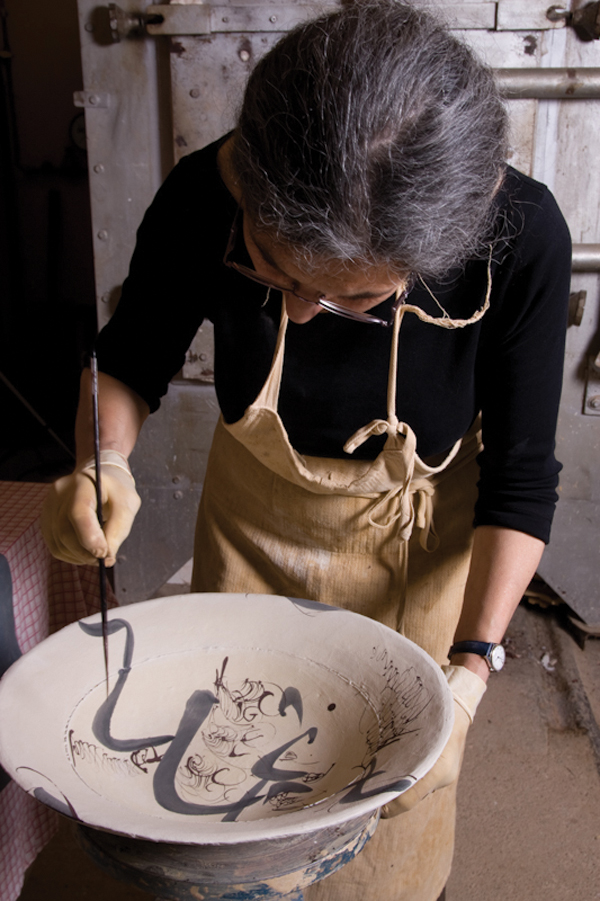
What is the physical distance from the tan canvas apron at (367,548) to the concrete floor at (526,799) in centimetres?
55

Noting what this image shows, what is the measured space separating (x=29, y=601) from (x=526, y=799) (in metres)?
1.53

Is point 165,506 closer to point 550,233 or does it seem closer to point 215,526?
point 215,526

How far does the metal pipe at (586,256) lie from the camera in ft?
6.93

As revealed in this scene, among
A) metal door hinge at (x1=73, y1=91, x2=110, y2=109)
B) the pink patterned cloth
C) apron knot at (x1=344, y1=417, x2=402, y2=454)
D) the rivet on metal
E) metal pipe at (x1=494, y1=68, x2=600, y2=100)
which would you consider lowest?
the pink patterned cloth

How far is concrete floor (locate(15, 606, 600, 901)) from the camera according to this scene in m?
1.67

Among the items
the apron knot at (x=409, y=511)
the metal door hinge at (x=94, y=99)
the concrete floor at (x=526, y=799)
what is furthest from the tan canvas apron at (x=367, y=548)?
the metal door hinge at (x=94, y=99)

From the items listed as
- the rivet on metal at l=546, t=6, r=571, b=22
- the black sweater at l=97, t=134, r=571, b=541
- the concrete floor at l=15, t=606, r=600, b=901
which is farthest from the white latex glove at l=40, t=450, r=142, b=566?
the rivet on metal at l=546, t=6, r=571, b=22

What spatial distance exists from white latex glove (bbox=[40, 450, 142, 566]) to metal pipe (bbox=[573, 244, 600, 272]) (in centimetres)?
168

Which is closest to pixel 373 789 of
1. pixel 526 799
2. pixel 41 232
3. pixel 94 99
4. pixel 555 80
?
pixel 526 799

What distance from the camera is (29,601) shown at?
1.19m

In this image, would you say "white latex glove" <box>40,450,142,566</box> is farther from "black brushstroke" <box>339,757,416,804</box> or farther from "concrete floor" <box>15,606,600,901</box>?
"concrete floor" <box>15,606,600,901</box>

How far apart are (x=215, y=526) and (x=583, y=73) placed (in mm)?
1688

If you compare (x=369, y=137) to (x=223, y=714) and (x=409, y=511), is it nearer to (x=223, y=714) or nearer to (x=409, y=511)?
(x=409, y=511)

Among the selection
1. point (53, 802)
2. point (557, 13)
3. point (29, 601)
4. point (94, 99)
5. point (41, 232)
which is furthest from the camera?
point (41, 232)
